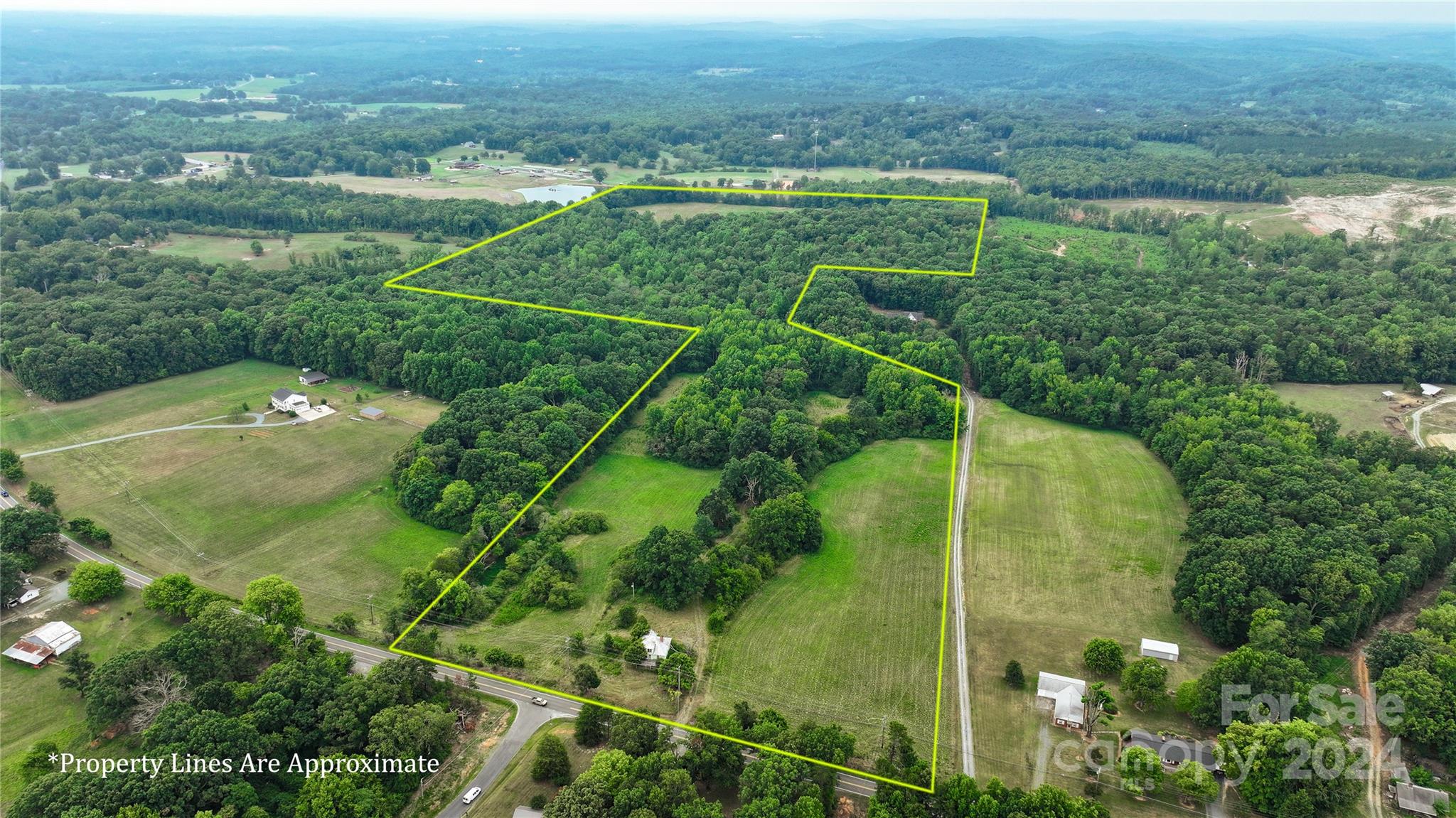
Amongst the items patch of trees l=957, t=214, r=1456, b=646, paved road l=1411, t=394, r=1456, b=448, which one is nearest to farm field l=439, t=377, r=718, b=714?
patch of trees l=957, t=214, r=1456, b=646

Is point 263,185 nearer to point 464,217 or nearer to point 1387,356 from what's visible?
point 464,217

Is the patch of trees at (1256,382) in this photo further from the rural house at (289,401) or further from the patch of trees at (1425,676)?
the rural house at (289,401)

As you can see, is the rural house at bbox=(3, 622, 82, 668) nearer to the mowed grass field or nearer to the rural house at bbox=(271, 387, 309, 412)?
the rural house at bbox=(271, 387, 309, 412)

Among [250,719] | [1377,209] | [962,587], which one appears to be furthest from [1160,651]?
[1377,209]

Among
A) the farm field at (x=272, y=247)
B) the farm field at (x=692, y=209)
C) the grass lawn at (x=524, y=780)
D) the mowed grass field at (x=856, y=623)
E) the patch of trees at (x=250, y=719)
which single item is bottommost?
the grass lawn at (x=524, y=780)

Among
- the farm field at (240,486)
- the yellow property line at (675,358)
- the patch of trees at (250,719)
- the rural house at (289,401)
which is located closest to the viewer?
the patch of trees at (250,719)

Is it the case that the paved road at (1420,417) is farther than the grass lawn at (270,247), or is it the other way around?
the grass lawn at (270,247)

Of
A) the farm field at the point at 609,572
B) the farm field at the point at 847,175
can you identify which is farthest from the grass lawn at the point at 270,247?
the farm field at the point at 847,175
